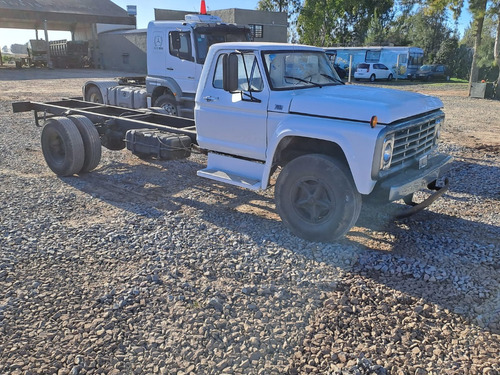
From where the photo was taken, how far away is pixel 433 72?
3819 cm

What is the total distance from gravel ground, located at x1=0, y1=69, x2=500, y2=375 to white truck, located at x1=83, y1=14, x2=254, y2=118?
459 centimetres

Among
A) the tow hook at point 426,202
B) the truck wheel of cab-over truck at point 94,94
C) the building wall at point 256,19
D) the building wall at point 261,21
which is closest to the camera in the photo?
the tow hook at point 426,202

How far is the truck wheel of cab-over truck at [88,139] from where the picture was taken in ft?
24.9

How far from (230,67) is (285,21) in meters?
37.5

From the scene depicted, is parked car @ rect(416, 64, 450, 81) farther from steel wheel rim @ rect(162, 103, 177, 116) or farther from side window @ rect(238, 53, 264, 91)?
side window @ rect(238, 53, 264, 91)

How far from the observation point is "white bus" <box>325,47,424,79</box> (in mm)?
36125

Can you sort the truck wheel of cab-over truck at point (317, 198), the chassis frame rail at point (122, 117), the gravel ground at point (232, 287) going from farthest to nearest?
the chassis frame rail at point (122, 117) < the truck wheel of cab-over truck at point (317, 198) < the gravel ground at point (232, 287)

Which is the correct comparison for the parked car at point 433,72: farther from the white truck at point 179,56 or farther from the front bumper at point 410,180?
the front bumper at point 410,180

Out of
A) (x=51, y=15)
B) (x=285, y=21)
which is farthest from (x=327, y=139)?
(x=51, y=15)

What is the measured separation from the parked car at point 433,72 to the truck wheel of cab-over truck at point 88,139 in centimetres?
3505

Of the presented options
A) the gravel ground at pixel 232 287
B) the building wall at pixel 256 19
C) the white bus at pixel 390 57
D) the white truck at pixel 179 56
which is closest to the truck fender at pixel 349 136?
the gravel ground at pixel 232 287

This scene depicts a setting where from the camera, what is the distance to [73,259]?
15.7ft

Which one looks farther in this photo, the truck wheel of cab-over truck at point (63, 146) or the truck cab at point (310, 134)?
the truck wheel of cab-over truck at point (63, 146)

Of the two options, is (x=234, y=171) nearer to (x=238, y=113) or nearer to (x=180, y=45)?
(x=238, y=113)
